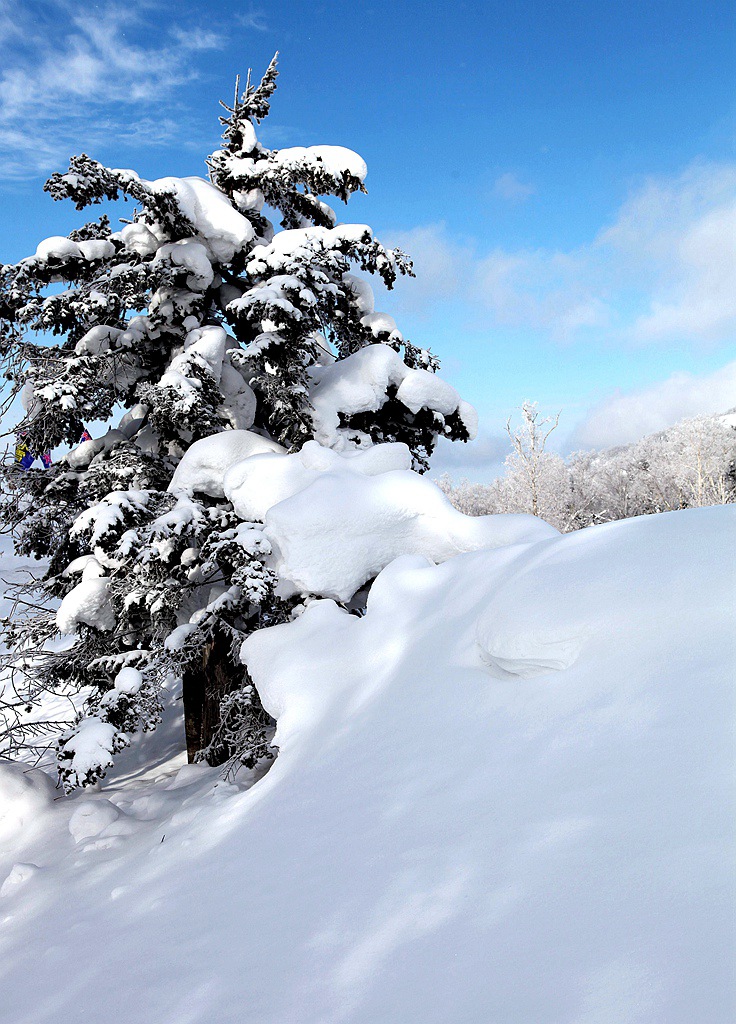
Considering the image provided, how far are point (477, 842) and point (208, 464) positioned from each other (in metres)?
5.62

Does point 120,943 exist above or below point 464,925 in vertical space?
below

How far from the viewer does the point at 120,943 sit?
3.27 metres

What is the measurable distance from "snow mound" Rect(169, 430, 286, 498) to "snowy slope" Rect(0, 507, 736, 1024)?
3.27m

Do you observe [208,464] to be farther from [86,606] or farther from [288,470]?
[86,606]

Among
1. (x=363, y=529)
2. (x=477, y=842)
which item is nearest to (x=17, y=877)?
(x=363, y=529)

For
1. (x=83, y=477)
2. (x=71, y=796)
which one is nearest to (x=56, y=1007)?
(x=71, y=796)

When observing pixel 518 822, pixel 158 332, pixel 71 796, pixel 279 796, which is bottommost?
pixel 71 796

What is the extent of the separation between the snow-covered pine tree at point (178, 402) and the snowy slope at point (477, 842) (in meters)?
2.37

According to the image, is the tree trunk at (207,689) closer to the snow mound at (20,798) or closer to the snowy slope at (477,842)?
the snow mound at (20,798)

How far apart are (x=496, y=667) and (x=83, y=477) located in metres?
6.20

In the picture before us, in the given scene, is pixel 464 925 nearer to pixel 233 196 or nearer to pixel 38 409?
pixel 38 409

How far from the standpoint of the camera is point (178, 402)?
714 cm

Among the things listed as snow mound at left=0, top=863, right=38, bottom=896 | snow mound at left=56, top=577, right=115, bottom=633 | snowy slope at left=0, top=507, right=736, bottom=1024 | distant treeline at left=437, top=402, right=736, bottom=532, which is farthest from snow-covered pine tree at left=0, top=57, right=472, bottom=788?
distant treeline at left=437, top=402, right=736, bottom=532

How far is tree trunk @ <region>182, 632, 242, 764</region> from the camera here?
783 centimetres
